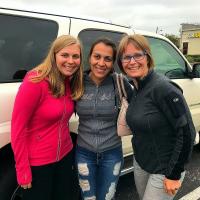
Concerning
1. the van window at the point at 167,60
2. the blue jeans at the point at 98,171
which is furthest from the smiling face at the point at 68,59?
the van window at the point at 167,60

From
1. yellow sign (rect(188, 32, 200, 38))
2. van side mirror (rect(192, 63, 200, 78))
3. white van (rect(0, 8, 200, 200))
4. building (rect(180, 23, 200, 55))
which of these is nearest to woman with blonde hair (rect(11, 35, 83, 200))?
white van (rect(0, 8, 200, 200))

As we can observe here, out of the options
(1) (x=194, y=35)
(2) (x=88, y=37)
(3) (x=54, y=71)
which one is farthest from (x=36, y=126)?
(1) (x=194, y=35)

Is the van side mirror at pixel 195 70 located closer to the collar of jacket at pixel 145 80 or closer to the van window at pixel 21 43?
the van window at pixel 21 43

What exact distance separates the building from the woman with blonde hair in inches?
2407

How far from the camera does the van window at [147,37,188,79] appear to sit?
4.73 metres

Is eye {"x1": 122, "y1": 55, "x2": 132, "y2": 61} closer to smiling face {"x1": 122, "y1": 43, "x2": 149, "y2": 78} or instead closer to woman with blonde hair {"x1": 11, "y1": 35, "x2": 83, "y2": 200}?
smiling face {"x1": 122, "y1": 43, "x2": 149, "y2": 78}

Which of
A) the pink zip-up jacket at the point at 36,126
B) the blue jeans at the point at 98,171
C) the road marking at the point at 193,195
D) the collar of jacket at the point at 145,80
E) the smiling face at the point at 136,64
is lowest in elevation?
the road marking at the point at 193,195

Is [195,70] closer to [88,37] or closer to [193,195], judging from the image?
[193,195]

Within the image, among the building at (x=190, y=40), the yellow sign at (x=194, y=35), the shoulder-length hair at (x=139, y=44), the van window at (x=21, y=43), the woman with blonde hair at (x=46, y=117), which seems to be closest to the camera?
the woman with blonde hair at (x=46, y=117)

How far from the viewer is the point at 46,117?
268 cm

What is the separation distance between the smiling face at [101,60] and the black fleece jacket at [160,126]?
1.04 ft

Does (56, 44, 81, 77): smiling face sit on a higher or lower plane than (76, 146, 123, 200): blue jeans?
higher

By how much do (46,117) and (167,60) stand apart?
8.53ft

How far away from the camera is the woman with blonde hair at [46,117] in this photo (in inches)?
102
